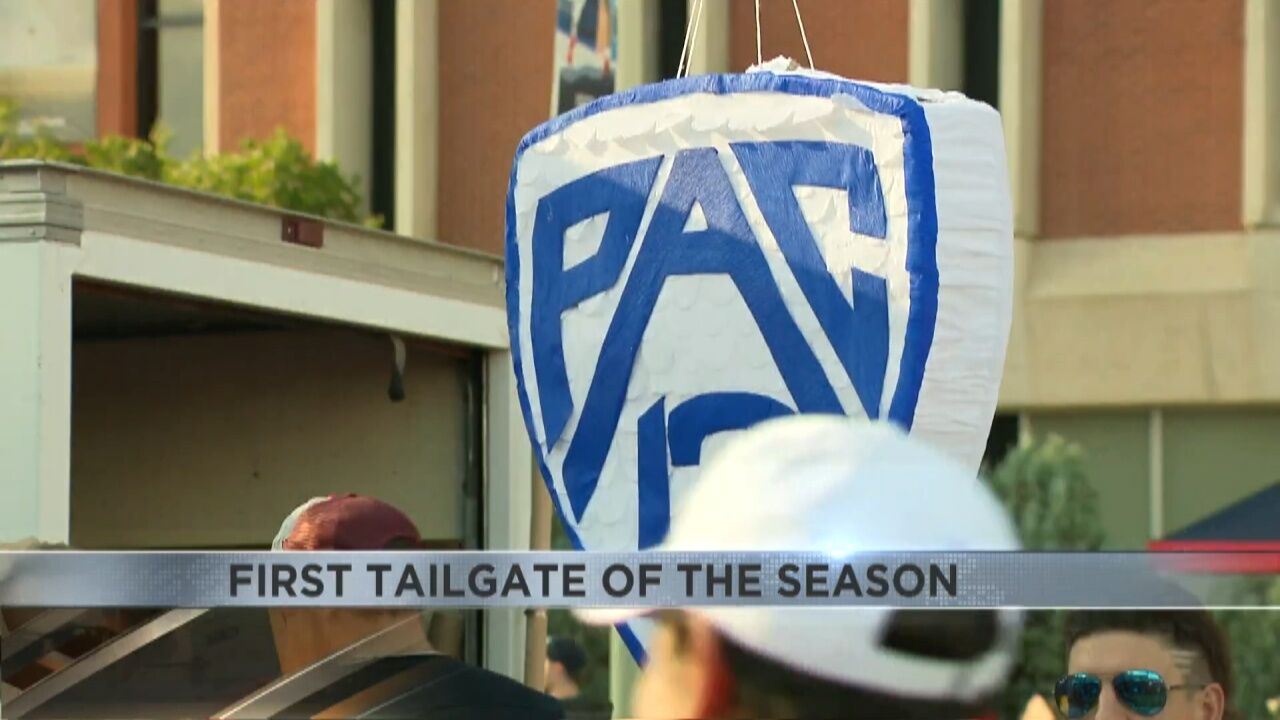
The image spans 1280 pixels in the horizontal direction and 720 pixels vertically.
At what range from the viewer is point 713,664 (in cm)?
200

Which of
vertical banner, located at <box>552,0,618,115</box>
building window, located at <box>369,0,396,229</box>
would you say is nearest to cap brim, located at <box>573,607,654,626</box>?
vertical banner, located at <box>552,0,618,115</box>

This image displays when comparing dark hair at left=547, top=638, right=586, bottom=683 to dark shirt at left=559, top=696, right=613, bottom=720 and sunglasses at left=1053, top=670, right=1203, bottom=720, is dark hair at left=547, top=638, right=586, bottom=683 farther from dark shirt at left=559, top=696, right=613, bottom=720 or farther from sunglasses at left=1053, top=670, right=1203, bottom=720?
sunglasses at left=1053, top=670, right=1203, bottom=720

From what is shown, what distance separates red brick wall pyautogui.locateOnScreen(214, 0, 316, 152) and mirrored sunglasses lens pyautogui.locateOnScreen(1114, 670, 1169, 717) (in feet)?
55.9

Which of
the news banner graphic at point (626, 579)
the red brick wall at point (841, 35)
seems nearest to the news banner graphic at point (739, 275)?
the news banner graphic at point (626, 579)

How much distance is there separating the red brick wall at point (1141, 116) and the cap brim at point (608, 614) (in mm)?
14443

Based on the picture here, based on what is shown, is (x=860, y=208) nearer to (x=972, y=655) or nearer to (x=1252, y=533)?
(x=972, y=655)

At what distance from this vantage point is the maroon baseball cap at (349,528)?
275cm

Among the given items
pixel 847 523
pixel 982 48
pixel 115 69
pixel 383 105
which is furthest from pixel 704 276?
pixel 115 69

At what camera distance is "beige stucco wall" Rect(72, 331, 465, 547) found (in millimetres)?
7906

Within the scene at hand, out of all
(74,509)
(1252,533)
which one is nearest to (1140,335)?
(1252,533)

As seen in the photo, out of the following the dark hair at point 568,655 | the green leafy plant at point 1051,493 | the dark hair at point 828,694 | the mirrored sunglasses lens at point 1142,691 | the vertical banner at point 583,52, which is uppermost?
the vertical banner at point 583,52

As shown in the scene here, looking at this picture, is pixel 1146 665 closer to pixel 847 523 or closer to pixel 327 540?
pixel 847 523

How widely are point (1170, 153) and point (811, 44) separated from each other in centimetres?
260

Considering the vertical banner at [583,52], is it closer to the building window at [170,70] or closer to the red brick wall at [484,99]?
the red brick wall at [484,99]
